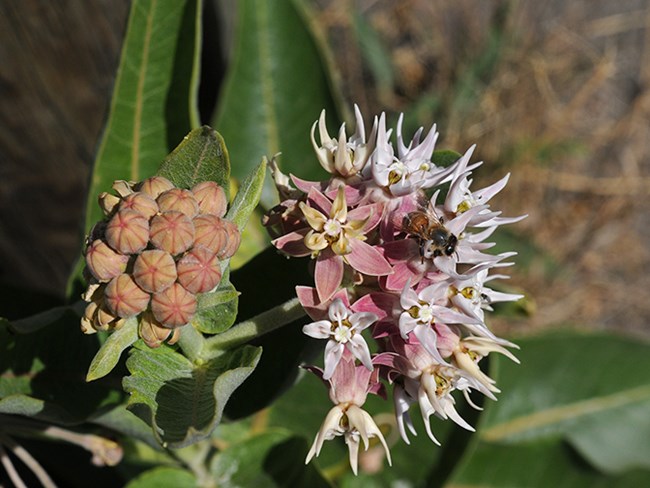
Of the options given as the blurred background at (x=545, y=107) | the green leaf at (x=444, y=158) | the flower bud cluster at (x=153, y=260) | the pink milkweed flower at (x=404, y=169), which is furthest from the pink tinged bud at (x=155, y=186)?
A: the blurred background at (x=545, y=107)

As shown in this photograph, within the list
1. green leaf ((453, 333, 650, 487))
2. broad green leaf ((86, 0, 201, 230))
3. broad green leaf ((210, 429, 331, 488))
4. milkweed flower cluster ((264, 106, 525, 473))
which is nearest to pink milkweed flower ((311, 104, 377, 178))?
milkweed flower cluster ((264, 106, 525, 473))

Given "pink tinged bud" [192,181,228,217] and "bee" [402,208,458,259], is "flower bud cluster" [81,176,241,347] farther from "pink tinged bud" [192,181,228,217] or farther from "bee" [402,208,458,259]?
"bee" [402,208,458,259]

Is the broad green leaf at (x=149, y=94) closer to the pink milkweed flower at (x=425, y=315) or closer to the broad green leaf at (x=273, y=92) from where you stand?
the broad green leaf at (x=273, y=92)

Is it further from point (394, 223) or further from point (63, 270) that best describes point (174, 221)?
point (63, 270)

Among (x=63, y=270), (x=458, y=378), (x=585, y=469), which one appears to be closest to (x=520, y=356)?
(x=585, y=469)

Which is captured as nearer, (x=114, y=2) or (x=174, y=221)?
(x=174, y=221)

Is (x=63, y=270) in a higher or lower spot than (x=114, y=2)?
lower
